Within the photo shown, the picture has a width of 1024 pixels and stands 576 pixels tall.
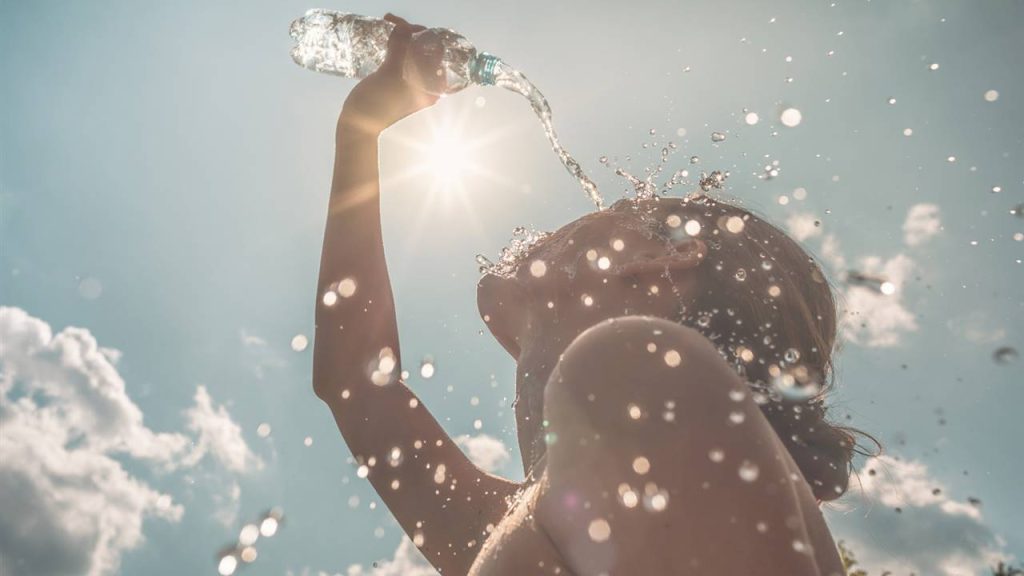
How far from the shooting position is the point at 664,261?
7.77 ft

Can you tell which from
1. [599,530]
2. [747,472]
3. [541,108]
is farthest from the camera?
[541,108]

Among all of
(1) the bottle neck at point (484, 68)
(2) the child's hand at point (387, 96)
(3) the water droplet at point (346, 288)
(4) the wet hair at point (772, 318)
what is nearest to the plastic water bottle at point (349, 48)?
(1) the bottle neck at point (484, 68)

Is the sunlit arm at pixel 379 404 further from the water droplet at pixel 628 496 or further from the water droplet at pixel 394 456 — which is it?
the water droplet at pixel 628 496

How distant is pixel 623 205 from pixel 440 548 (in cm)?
187

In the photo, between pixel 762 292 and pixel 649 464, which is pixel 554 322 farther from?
pixel 649 464

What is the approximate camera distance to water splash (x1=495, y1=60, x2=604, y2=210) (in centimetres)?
388

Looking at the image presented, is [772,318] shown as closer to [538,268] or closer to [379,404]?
[538,268]

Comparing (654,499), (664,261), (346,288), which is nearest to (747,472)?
(654,499)

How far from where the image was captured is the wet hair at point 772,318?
218 centimetres

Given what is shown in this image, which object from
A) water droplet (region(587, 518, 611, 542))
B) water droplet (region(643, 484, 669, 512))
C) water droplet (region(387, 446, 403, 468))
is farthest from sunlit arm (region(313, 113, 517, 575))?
water droplet (region(643, 484, 669, 512))

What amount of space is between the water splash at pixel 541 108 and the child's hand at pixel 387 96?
92cm

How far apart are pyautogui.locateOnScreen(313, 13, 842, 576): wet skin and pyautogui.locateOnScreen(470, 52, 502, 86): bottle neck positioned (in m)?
0.98

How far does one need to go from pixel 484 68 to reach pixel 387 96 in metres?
1.33

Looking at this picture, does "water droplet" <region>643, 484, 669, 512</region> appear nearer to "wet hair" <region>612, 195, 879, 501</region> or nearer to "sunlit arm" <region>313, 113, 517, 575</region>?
"wet hair" <region>612, 195, 879, 501</region>
